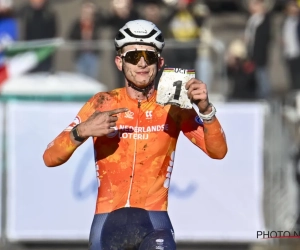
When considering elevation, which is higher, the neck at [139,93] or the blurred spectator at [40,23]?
the blurred spectator at [40,23]

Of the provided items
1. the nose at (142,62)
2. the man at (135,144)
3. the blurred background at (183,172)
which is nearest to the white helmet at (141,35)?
the man at (135,144)

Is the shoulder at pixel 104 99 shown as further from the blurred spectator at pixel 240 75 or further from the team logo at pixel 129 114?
the blurred spectator at pixel 240 75

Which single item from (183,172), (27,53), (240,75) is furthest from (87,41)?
(183,172)

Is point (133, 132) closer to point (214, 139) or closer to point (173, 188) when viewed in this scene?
→ point (214, 139)

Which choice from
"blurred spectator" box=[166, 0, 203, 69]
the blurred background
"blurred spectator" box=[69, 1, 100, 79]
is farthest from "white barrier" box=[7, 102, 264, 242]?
"blurred spectator" box=[166, 0, 203, 69]

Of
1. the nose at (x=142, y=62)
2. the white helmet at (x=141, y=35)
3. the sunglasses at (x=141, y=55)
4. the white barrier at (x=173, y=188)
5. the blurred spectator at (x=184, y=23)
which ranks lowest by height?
the white barrier at (x=173, y=188)

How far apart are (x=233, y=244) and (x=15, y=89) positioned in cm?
435

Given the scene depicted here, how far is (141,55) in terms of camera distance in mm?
6160

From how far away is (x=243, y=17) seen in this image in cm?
1842

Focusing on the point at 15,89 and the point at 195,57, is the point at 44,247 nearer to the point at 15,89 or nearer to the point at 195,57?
the point at 15,89

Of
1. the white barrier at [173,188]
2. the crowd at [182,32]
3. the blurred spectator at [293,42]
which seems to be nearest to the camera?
the white barrier at [173,188]

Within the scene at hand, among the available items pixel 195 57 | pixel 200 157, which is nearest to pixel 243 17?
pixel 195 57

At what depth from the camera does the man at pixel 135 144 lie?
19.6 ft

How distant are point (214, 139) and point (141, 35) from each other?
0.88 m
